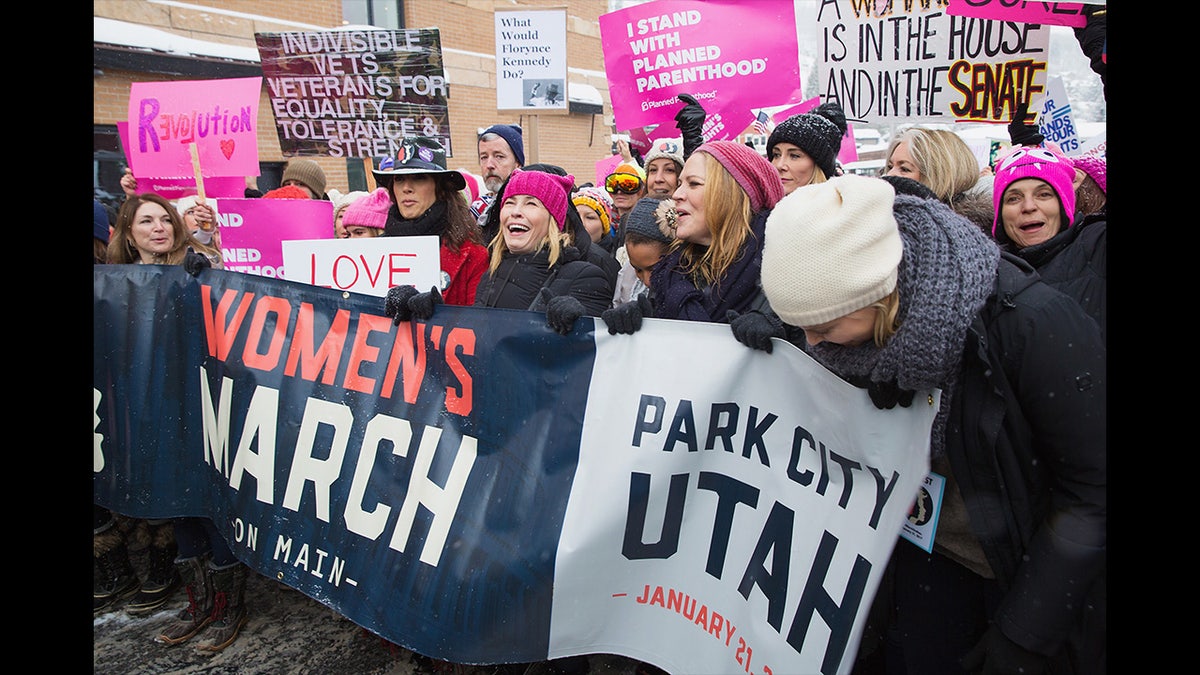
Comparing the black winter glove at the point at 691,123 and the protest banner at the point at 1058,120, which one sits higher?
the protest banner at the point at 1058,120

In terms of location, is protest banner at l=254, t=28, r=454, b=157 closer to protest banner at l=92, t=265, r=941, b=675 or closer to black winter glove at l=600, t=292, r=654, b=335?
protest banner at l=92, t=265, r=941, b=675

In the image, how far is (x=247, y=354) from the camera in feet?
9.51

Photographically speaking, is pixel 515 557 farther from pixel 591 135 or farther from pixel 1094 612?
pixel 591 135

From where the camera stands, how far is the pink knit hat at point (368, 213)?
3906 millimetres

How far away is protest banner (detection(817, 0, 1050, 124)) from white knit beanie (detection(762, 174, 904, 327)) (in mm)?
3216

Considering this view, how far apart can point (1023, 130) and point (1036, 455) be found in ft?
9.94

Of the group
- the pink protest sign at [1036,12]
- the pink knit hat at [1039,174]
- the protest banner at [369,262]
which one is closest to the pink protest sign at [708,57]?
the pink protest sign at [1036,12]

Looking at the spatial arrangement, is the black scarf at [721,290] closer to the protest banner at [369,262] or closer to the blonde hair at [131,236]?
the protest banner at [369,262]

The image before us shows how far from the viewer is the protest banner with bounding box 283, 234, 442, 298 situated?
2904 millimetres

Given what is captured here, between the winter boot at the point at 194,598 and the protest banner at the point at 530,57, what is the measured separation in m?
5.10

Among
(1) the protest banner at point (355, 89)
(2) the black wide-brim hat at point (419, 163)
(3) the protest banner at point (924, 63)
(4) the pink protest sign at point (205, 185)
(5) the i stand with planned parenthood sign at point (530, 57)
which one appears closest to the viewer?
(2) the black wide-brim hat at point (419, 163)

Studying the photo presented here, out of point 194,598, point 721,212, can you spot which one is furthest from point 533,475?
point 194,598

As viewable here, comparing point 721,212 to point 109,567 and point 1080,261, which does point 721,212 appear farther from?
point 109,567

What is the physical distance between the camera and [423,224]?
334 centimetres
